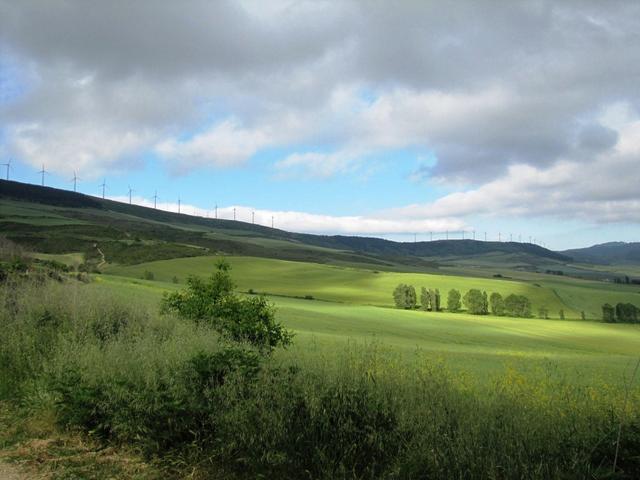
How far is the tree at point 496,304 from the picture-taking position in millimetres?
76531

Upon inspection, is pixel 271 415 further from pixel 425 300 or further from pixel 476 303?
pixel 476 303

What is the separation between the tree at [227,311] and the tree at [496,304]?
66.7 metres

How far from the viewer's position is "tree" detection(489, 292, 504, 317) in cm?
7653

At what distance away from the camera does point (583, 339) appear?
4800 centimetres

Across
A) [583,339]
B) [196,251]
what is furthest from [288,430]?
[196,251]

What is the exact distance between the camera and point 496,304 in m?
77.2

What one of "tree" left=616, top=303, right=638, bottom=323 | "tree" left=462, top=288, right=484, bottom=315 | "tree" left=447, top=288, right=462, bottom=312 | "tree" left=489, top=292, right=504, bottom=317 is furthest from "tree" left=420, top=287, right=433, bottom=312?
"tree" left=616, top=303, right=638, bottom=323

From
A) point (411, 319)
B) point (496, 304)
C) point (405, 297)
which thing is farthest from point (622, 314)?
point (411, 319)

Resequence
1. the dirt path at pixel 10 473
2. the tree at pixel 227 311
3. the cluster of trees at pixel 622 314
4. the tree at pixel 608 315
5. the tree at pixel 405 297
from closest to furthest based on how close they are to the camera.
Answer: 1. the dirt path at pixel 10 473
2. the tree at pixel 227 311
3. the cluster of trees at pixel 622 314
4. the tree at pixel 608 315
5. the tree at pixel 405 297

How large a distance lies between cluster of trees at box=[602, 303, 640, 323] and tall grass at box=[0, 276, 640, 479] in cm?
7566

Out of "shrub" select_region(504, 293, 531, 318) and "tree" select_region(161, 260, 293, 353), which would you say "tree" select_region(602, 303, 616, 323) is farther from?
"tree" select_region(161, 260, 293, 353)

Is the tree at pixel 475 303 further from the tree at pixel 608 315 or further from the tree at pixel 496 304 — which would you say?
the tree at pixel 608 315

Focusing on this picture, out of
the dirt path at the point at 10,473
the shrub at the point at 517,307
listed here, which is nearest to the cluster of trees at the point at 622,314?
the shrub at the point at 517,307

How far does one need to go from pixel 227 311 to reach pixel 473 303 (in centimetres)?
6679
